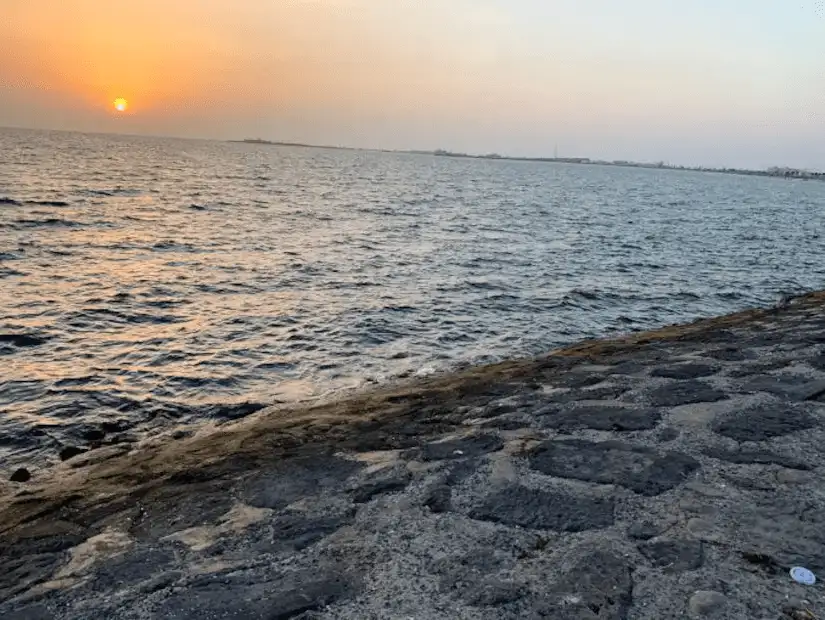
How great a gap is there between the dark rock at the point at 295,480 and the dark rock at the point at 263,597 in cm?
89

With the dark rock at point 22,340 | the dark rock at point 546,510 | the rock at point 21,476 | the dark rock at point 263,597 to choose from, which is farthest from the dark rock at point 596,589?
the dark rock at point 22,340

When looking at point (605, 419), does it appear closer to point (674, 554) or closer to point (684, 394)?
point (684, 394)

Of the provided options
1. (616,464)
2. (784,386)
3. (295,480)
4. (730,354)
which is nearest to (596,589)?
(616,464)

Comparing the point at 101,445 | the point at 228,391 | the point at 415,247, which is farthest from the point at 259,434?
the point at 415,247

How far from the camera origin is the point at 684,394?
5.08 m

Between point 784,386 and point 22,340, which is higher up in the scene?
point 784,386

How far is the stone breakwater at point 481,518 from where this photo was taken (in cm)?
264

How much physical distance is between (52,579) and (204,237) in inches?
847

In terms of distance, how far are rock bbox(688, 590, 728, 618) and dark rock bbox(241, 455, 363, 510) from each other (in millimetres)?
2139

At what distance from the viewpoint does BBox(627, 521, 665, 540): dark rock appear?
2.99 m

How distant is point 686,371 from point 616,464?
2590 mm

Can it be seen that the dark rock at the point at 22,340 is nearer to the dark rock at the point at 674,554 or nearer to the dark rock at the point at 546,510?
the dark rock at the point at 546,510

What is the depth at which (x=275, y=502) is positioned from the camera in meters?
3.78

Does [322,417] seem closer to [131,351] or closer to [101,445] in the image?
[101,445]
